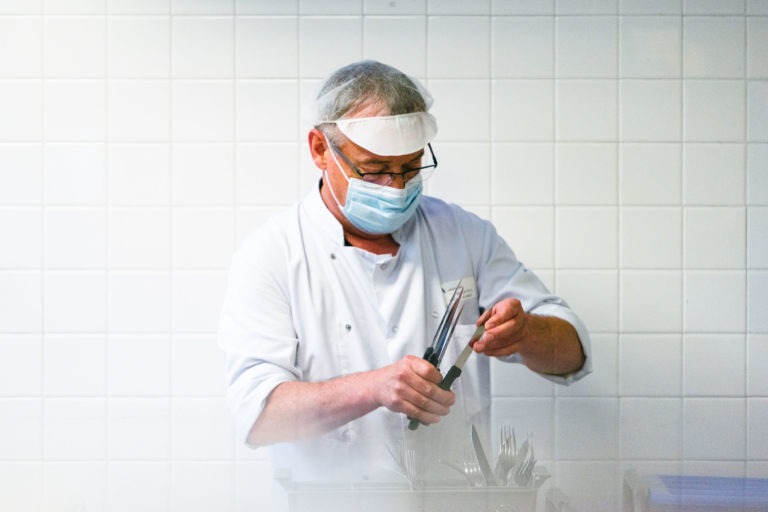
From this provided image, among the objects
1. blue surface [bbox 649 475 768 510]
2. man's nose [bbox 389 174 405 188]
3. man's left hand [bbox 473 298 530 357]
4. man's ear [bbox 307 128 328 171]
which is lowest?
blue surface [bbox 649 475 768 510]

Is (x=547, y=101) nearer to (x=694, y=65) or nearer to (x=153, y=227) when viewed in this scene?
(x=694, y=65)

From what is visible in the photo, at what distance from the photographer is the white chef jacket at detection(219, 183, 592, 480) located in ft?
4.98

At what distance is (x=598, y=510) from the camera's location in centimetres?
94

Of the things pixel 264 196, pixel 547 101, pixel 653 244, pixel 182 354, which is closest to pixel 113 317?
pixel 182 354

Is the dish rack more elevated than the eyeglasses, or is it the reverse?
the eyeglasses

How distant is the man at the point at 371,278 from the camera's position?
4.87 ft

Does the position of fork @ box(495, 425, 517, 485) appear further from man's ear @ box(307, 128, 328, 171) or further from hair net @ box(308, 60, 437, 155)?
man's ear @ box(307, 128, 328, 171)

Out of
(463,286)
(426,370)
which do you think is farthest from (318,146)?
(426,370)

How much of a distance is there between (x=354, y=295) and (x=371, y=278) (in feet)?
0.14

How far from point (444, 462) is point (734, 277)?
1387 mm

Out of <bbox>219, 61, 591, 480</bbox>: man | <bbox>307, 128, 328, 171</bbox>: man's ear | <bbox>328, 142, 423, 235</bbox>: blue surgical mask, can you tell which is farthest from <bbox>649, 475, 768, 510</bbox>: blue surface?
<bbox>307, 128, 328, 171</bbox>: man's ear

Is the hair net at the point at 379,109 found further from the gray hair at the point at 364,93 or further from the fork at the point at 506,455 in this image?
the fork at the point at 506,455

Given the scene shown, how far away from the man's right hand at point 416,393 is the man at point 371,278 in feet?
0.49

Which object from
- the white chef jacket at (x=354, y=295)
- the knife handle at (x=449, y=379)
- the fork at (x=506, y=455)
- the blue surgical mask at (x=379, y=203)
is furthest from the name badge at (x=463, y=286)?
the fork at (x=506, y=455)
